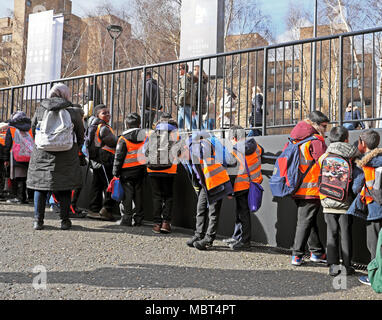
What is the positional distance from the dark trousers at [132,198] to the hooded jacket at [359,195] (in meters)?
3.54

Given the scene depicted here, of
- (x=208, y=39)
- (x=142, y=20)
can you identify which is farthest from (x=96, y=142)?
(x=142, y=20)

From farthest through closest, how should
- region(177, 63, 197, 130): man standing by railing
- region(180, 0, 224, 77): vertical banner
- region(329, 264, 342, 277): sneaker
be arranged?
region(180, 0, 224, 77): vertical banner, region(177, 63, 197, 130): man standing by railing, region(329, 264, 342, 277): sneaker

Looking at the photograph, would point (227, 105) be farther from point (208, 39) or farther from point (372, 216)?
point (208, 39)

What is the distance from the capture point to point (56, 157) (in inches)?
233

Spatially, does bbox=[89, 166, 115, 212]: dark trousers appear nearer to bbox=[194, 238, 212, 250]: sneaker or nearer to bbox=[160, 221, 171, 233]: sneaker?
bbox=[160, 221, 171, 233]: sneaker

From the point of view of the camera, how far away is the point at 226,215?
6.45 m

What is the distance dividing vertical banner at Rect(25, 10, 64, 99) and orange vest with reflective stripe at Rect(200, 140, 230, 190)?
339 inches

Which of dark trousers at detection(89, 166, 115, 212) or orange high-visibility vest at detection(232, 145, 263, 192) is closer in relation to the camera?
orange high-visibility vest at detection(232, 145, 263, 192)

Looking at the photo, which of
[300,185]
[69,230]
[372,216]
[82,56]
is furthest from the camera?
[82,56]

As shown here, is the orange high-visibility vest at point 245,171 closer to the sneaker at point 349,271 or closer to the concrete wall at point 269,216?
the concrete wall at point 269,216

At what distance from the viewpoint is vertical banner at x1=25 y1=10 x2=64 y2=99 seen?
499 inches

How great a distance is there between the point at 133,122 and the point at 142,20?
72.1 feet

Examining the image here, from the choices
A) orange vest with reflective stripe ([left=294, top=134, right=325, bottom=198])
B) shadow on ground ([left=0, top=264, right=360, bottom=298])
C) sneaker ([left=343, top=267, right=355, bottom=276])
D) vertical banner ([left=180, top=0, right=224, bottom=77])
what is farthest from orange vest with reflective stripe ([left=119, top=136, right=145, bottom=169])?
vertical banner ([left=180, top=0, right=224, bottom=77])

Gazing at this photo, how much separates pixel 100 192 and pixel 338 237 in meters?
4.31
